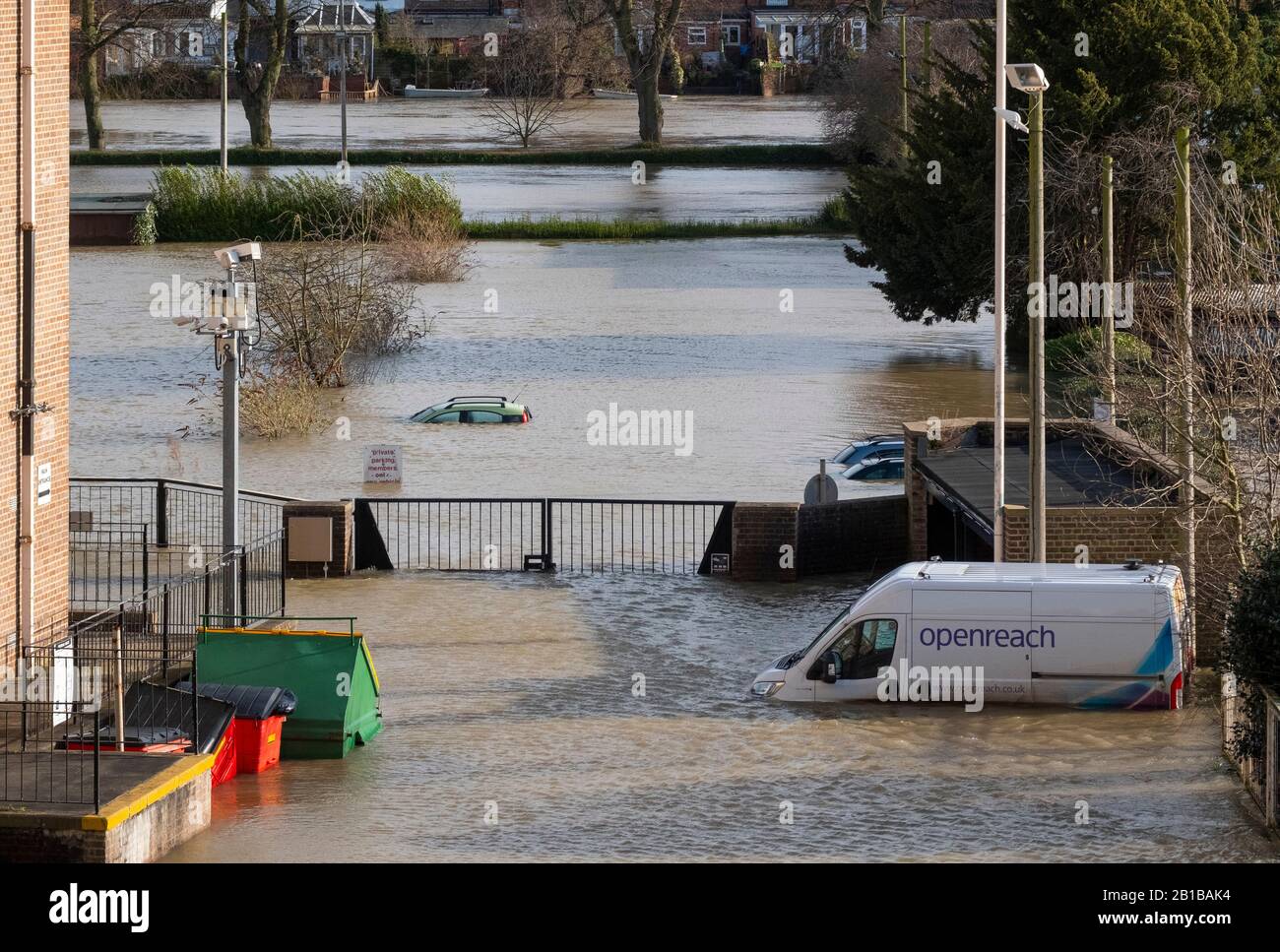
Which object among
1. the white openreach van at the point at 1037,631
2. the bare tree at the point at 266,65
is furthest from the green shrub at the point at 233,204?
the white openreach van at the point at 1037,631

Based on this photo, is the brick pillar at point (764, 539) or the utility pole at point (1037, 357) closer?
the utility pole at point (1037, 357)

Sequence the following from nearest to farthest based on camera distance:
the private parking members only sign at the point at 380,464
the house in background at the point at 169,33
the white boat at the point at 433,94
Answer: the private parking members only sign at the point at 380,464, the house in background at the point at 169,33, the white boat at the point at 433,94

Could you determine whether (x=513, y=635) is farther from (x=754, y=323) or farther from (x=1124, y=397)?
(x=754, y=323)

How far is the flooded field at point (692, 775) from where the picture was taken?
15.8 m

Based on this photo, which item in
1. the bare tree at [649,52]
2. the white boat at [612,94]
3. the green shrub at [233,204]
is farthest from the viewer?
the white boat at [612,94]

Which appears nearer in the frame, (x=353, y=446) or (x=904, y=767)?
(x=904, y=767)

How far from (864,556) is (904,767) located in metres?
9.45

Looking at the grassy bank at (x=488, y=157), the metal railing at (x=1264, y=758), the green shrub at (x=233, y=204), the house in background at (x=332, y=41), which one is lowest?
the metal railing at (x=1264, y=758)

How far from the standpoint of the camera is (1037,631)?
63.8ft

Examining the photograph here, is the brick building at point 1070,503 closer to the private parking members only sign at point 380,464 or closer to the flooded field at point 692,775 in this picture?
the flooded field at point 692,775

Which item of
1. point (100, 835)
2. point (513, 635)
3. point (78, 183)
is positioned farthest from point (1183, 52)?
point (78, 183)

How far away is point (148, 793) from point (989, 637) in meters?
8.47

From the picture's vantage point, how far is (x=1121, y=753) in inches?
724

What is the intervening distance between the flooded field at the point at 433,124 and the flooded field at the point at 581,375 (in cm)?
3389
